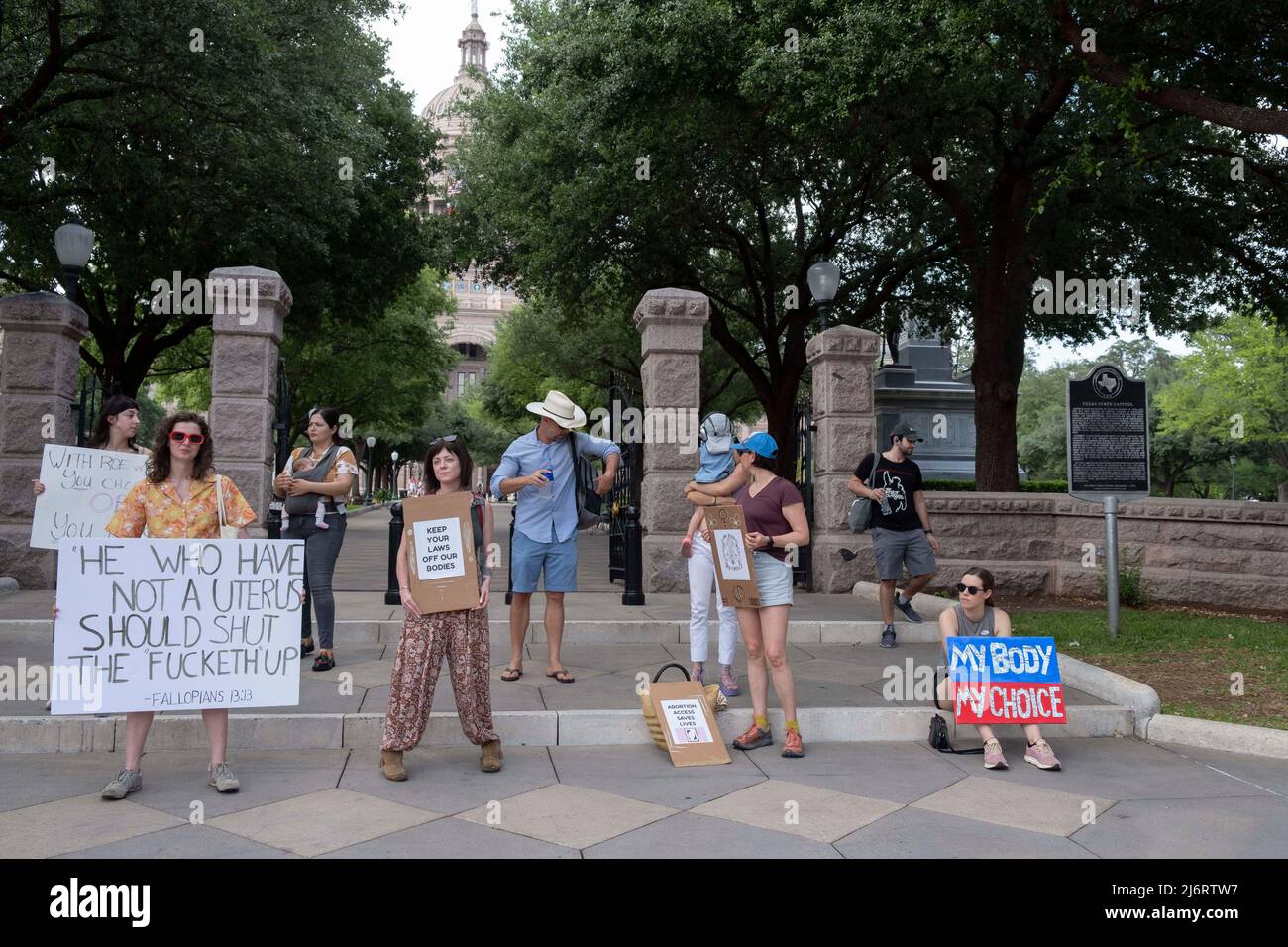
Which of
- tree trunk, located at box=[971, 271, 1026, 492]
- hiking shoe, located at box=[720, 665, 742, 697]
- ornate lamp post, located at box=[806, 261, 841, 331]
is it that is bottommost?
hiking shoe, located at box=[720, 665, 742, 697]

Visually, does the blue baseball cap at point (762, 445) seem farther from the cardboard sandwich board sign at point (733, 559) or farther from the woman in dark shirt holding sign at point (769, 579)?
the cardboard sandwich board sign at point (733, 559)

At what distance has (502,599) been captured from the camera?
1101cm

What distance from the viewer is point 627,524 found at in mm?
10633

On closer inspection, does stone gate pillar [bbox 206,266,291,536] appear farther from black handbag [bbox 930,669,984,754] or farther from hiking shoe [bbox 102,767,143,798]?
black handbag [bbox 930,669,984,754]

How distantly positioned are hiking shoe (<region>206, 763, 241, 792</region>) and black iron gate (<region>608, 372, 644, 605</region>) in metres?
4.71

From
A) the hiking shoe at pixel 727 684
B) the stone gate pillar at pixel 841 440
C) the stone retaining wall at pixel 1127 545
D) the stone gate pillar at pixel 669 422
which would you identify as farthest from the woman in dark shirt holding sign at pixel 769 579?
the stone retaining wall at pixel 1127 545

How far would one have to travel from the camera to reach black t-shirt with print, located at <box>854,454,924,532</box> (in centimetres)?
868

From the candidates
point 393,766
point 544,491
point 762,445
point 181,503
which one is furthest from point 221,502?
point 762,445

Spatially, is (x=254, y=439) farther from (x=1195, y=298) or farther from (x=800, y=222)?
(x=1195, y=298)

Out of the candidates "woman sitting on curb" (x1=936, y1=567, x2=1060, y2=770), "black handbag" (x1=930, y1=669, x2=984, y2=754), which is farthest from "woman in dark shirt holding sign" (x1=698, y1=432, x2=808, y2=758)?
"woman sitting on curb" (x1=936, y1=567, x2=1060, y2=770)

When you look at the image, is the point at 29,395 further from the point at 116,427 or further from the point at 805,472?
the point at 805,472

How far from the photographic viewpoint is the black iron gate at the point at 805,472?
12203 millimetres

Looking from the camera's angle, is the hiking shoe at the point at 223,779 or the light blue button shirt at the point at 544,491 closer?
the hiking shoe at the point at 223,779

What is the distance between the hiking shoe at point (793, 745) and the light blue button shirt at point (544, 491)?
7.41ft
